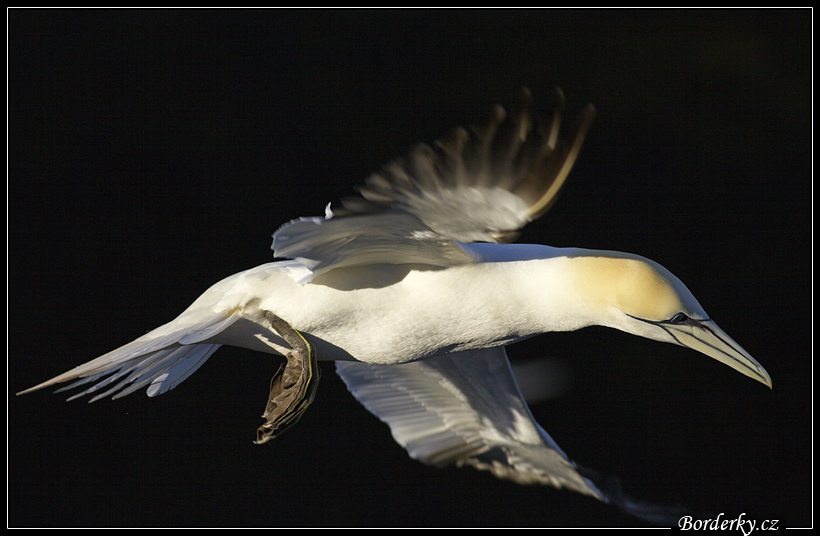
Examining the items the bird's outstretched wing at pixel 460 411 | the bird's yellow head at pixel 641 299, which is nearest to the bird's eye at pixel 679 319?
the bird's yellow head at pixel 641 299

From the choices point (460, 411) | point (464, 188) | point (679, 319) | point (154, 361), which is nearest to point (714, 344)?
point (679, 319)

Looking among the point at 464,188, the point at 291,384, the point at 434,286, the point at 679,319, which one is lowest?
the point at 291,384

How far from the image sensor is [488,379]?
97.7 inches

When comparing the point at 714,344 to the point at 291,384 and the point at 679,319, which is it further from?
the point at 291,384

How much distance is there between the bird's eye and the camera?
1.75 meters

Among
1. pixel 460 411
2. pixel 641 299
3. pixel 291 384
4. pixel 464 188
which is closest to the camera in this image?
pixel 464 188

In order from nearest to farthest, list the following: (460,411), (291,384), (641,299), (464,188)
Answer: (464,188)
(641,299)
(291,384)
(460,411)

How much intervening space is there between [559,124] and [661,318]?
1.76ft

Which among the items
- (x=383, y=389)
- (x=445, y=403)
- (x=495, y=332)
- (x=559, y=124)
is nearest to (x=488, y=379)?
(x=445, y=403)

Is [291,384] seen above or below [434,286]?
below

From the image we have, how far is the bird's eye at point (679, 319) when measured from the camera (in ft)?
5.75

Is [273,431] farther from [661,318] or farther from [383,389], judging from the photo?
[661,318]

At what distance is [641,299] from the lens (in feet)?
5.61

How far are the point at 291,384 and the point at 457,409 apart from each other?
2.50 ft
